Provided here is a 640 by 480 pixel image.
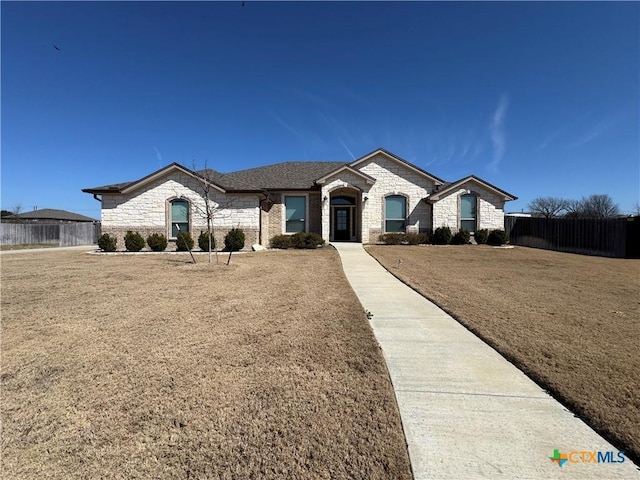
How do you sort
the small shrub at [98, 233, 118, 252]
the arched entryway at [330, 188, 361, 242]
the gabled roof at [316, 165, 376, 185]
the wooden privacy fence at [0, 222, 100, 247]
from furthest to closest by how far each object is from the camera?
the wooden privacy fence at [0, 222, 100, 247] < the arched entryway at [330, 188, 361, 242] < the gabled roof at [316, 165, 376, 185] < the small shrub at [98, 233, 118, 252]

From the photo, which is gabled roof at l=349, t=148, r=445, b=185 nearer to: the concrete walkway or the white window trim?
the white window trim

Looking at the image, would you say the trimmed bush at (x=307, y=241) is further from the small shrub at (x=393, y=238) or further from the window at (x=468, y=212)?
the window at (x=468, y=212)

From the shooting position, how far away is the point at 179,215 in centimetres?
1798

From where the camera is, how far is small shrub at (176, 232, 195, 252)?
16516 mm

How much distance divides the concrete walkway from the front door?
17.1 m

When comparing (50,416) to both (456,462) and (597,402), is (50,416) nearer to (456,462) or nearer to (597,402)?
(456,462)

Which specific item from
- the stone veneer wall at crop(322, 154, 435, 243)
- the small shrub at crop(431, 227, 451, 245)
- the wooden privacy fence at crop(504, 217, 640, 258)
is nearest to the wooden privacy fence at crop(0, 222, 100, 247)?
the stone veneer wall at crop(322, 154, 435, 243)

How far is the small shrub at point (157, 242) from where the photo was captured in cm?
1689

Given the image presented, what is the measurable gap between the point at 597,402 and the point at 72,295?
904 centimetres

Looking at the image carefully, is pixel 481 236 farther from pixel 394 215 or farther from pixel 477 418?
pixel 477 418

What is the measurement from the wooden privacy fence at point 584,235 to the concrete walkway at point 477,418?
1758 cm

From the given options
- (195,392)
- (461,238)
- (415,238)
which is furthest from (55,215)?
(195,392)

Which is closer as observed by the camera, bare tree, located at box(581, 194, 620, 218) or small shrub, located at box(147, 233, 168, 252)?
small shrub, located at box(147, 233, 168, 252)

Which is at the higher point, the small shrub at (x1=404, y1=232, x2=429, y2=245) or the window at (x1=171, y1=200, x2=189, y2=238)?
the window at (x1=171, y1=200, x2=189, y2=238)
